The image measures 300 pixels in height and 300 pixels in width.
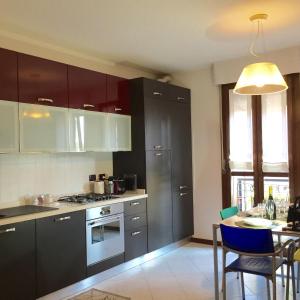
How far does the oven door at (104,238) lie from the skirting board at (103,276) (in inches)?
7.6

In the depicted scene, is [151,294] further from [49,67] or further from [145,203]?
[49,67]

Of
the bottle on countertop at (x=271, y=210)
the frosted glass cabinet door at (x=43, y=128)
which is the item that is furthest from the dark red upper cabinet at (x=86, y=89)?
the bottle on countertop at (x=271, y=210)

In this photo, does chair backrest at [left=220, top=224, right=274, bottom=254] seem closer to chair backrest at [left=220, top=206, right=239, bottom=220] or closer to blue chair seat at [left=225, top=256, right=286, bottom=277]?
blue chair seat at [left=225, top=256, right=286, bottom=277]

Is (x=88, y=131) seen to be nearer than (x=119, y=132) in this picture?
Yes

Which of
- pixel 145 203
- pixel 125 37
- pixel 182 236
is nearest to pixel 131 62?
pixel 125 37

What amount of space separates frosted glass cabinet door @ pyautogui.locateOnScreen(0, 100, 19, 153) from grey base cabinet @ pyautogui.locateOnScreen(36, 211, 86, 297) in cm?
68

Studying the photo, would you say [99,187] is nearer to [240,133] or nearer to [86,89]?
[86,89]

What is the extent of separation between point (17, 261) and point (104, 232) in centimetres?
100

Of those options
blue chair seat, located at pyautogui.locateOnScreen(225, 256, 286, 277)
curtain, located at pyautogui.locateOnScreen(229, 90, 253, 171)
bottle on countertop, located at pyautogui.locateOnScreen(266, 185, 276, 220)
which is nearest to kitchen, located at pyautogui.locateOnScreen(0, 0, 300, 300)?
curtain, located at pyautogui.locateOnScreen(229, 90, 253, 171)

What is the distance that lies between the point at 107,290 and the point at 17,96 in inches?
80.0

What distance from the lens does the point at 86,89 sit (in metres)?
3.67

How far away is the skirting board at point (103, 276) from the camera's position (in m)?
3.17

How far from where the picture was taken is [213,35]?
11.5ft

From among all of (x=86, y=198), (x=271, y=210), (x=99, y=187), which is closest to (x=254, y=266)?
(x=271, y=210)
